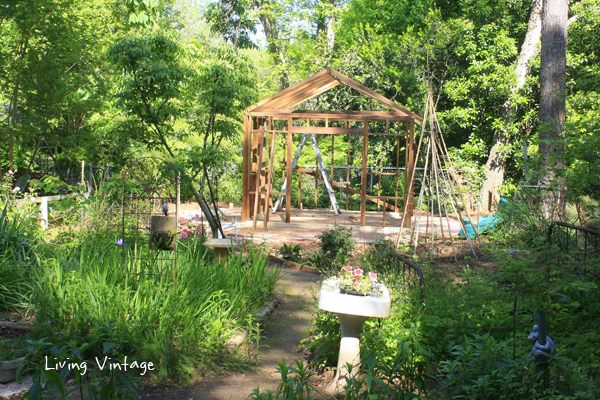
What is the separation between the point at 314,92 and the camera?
10.3 m

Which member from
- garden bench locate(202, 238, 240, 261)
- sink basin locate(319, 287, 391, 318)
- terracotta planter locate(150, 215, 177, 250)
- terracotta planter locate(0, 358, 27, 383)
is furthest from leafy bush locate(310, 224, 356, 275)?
terracotta planter locate(0, 358, 27, 383)

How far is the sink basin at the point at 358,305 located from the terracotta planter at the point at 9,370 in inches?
80.3

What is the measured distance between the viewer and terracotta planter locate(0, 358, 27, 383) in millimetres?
3076

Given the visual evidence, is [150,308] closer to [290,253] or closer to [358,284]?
[358,284]

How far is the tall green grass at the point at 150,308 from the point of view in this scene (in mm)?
3346

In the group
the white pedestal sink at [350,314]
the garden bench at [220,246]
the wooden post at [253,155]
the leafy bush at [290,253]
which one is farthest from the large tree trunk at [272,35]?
the white pedestal sink at [350,314]

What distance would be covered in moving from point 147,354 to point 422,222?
8747 mm

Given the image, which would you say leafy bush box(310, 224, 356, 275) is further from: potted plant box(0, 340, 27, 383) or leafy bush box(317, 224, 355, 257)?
potted plant box(0, 340, 27, 383)

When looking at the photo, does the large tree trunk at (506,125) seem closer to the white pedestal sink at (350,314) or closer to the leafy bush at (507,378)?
the white pedestal sink at (350,314)

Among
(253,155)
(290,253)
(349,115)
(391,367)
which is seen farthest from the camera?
(253,155)

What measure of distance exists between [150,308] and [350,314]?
4.82 feet

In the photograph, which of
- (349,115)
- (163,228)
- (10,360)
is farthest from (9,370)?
(349,115)

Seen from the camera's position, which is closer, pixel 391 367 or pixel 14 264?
pixel 391 367

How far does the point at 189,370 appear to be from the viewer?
3.27 m
